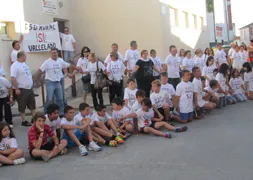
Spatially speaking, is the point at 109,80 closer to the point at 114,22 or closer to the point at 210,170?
the point at 210,170

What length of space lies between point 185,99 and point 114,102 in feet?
6.09

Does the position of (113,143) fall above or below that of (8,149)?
below

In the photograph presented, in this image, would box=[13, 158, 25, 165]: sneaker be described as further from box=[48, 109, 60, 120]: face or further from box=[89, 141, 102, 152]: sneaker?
box=[89, 141, 102, 152]: sneaker

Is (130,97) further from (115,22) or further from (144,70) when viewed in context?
(115,22)

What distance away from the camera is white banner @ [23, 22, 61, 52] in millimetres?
12344

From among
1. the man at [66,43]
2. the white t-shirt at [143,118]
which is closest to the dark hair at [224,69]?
the white t-shirt at [143,118]

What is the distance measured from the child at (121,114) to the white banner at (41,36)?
623cm

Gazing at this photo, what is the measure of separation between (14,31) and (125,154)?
27.4ft

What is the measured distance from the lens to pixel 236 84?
33.8ft

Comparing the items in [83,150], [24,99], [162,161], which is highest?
[24,99]

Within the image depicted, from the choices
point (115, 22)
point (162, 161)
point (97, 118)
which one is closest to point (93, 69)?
point (97, 118)

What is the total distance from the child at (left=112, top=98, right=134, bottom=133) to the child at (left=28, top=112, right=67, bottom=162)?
5.09 ft

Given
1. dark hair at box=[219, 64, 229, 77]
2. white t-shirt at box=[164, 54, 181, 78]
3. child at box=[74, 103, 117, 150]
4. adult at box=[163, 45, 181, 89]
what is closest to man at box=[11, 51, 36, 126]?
child at box=[74, 103, 117, 150]

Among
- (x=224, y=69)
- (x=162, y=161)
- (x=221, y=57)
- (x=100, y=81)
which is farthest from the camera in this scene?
(x=221, y=57)
